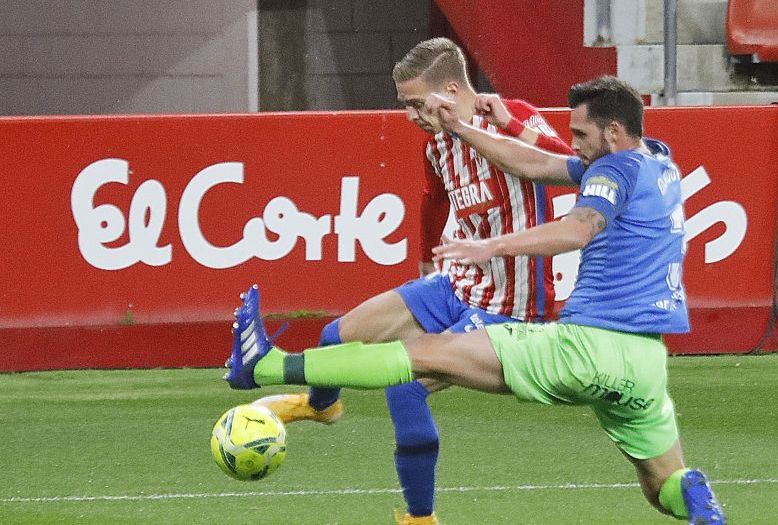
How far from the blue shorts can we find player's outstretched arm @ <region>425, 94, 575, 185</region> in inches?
27.7

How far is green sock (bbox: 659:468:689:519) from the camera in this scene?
215 inches

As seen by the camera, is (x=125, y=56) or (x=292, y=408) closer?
(x=292, y=408)

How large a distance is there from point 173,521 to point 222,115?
4.42m

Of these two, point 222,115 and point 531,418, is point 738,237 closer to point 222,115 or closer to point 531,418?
point 531,418

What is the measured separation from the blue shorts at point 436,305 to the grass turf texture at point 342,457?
0.81 m

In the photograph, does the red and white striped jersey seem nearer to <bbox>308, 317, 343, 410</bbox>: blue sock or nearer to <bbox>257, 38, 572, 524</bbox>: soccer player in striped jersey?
<bbox>257, 38, 572, 524</bbox>: soccer player in striped jersey

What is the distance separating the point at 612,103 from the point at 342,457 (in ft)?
10.2

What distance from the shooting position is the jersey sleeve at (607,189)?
532 centimetres

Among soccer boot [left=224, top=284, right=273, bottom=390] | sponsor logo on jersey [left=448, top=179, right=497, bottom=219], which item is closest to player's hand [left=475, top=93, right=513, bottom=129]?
sponsor logo on jersey [left=448, top=179, right=497, bottom=219]

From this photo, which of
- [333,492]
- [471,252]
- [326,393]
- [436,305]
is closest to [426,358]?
[471,252]

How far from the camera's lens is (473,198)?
658 cm

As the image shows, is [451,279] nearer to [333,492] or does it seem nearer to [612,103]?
[333,492]

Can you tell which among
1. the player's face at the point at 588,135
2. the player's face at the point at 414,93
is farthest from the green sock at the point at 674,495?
the player's face at the point at 414,93

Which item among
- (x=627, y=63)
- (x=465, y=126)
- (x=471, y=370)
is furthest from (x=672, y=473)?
(x=627, y=63)
